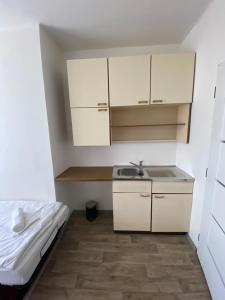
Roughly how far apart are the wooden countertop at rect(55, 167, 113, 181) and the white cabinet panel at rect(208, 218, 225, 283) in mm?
1181

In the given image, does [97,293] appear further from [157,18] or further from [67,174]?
[157,18]

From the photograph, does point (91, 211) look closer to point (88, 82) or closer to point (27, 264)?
point (27, 264)

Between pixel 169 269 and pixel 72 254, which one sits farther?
pixel 72 254

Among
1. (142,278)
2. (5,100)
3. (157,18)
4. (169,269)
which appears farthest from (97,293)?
(157,18)

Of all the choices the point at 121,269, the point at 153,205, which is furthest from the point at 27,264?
the point at 153,205

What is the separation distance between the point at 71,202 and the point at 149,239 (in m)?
1.40

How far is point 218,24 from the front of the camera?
1.33 meters

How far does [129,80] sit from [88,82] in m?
0.52

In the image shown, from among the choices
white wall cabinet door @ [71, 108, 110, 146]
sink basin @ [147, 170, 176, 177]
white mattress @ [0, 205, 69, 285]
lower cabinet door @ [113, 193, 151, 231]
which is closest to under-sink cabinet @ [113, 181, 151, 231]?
lower cabinet door @ [113, 193, 151, 231]

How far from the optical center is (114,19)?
5.28 feet

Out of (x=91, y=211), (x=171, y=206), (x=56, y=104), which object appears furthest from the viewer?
(x=91, y=211)

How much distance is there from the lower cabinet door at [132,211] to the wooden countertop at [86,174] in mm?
299

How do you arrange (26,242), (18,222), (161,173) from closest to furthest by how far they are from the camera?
(26,242) → (18,222) → (161,173)

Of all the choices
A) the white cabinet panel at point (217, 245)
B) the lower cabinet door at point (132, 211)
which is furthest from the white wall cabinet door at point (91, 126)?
the white cabinet panel at point (217, 245)
